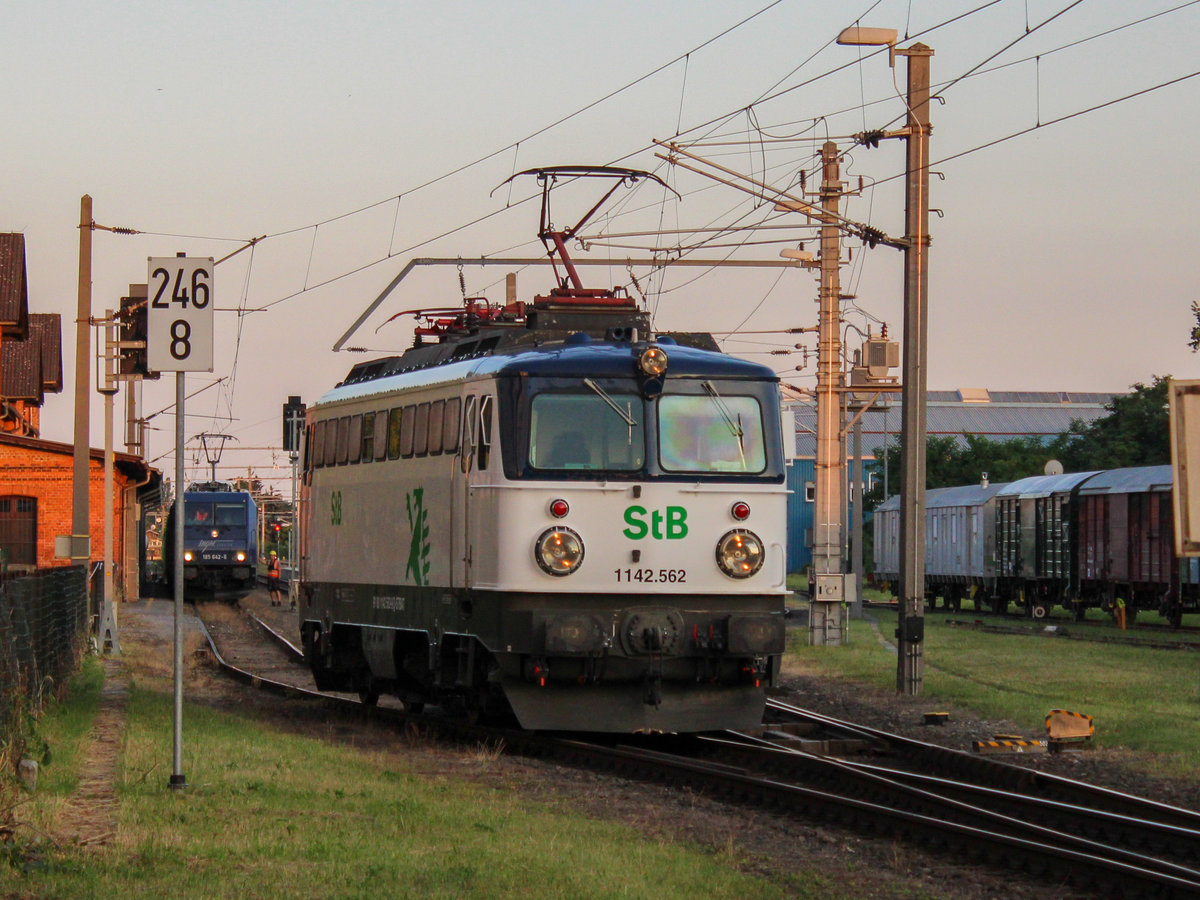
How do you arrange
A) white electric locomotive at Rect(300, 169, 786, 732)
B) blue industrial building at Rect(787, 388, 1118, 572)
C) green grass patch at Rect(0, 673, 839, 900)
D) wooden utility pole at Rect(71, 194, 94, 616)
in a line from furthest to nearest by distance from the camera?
1. blue industrial building at Rect(787, 388, 1118, 572)
2. wooden utility pole at Rect(71, 194, 94, 616)
3. white electric locomotive at Rect(300, 169, 786, 732)
4. green grass patch at Rect(0, 673, 839, 900)

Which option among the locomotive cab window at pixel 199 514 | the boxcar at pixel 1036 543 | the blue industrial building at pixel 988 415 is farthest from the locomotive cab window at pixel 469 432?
the blue industrial building at pixel 988 415

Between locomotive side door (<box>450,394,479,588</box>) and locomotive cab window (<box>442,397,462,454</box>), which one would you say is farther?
locomotive cab window (<box>442,397,462,454</box>)

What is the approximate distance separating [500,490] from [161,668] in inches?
502

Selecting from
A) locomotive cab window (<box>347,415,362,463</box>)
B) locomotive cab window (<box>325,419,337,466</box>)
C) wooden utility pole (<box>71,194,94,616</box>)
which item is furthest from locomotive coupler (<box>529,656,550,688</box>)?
wooden utility pole (<box>71,194,94,616</box>)

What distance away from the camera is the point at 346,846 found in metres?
9.56

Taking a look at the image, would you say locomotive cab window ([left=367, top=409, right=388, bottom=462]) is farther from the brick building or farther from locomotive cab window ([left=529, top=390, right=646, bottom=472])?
the brick building

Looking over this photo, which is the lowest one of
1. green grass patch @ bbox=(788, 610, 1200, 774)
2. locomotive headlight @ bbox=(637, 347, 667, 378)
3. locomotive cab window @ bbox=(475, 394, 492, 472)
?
green grass patch @ bbox=(788, 610, 1200, 774)

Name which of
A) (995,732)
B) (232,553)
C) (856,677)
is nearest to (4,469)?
(232,553)

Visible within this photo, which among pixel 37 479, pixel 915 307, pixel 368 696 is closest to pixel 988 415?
pixel 37 479

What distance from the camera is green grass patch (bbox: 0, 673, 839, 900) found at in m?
8.43

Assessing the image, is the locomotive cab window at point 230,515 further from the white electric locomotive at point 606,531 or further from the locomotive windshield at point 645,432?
the locomotive windshield at point 645,432

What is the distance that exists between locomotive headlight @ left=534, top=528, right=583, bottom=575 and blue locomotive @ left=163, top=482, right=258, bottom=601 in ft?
124

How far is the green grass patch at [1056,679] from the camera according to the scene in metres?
16.1

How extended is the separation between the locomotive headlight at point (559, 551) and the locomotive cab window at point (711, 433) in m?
0.98
